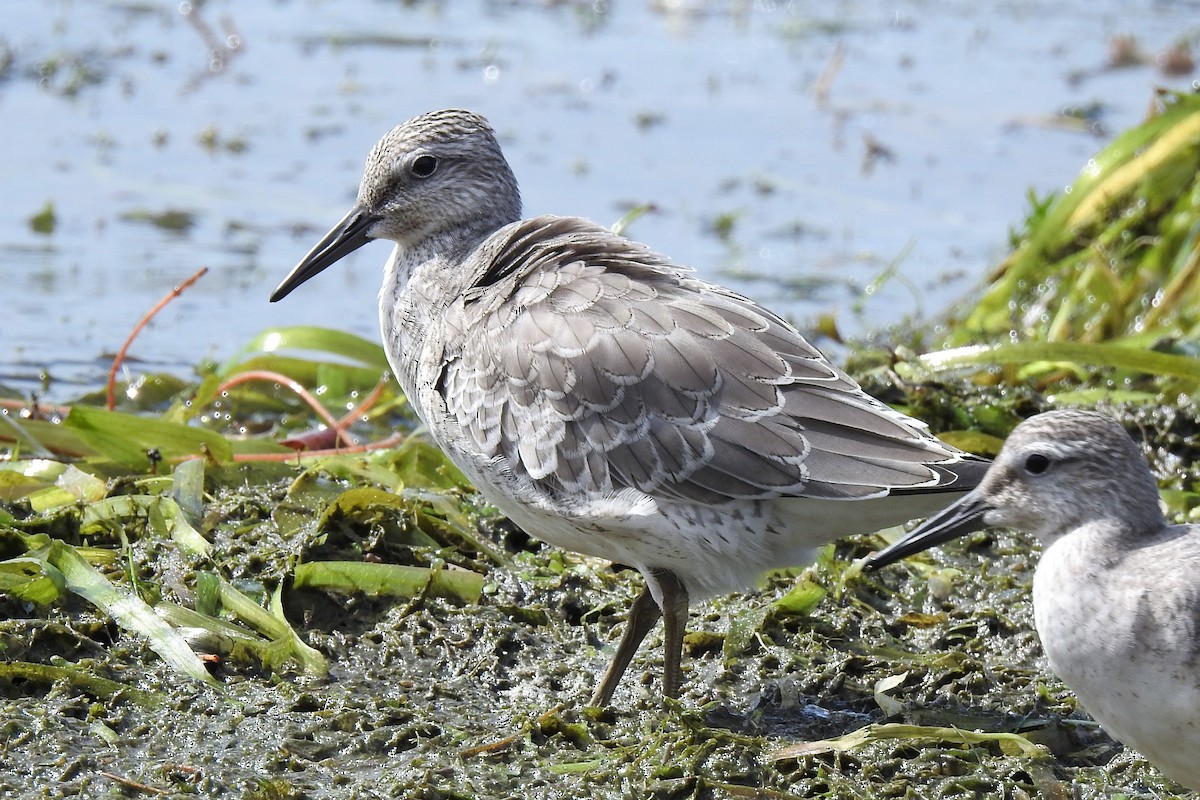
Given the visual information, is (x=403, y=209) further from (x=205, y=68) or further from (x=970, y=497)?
(x=205, y=68)

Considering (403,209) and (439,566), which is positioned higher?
(403,209)

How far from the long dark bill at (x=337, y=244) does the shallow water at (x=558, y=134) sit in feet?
7.02

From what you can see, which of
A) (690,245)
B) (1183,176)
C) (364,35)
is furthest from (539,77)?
(1183,176)

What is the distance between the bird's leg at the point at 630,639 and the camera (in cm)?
473

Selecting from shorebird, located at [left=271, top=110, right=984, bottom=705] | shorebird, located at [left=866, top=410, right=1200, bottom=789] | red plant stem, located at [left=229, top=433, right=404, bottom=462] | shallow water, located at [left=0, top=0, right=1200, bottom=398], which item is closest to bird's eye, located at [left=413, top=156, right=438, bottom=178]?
shorebird, located at [left=271, top=110, right=984, bottom=705]

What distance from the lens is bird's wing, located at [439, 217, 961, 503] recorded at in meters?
4.48

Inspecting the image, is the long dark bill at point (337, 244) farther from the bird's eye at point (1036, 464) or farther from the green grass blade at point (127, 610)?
the bird's eye at point (1036, 464)

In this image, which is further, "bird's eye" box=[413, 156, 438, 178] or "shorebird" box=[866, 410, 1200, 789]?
"bird's eye" box=[413, 156, 438, 178]

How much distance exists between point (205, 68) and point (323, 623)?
332 inches

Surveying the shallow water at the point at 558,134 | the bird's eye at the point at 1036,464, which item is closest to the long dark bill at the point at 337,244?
the shallow water at the point at 558,134

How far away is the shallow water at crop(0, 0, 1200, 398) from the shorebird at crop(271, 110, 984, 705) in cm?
321

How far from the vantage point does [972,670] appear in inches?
193

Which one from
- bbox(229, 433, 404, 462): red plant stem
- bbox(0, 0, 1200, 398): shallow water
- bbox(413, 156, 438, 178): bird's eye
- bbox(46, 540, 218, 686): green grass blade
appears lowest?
bbox(46, 540, 218, 686): green grass blade

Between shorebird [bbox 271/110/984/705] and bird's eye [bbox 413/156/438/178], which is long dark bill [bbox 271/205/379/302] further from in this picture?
shorebird [bbox 271/110/984/705]
